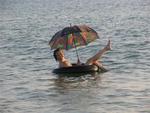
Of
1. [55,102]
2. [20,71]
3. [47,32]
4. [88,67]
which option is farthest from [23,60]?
[47,32]

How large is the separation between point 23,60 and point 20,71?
3111mm

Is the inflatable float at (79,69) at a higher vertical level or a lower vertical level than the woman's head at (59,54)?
lower

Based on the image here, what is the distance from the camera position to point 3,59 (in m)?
26.4

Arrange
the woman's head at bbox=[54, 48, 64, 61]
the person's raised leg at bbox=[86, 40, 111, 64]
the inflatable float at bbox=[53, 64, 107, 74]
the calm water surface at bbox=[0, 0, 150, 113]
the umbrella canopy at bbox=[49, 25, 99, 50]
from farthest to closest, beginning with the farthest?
the umbrella canopy at bbox=[49, 25, 99, 50] → the woman's head at bbox=[54, 48, 64, 61] → the person's raised leg at bbox=[86, 40, 111, 64] → the inflatable float at bbox=[53, 64, 107, 74] → the calm water surface at bbox=[0, 0, 150, 113]

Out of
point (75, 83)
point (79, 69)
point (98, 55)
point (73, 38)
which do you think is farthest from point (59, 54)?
point (75, 83)

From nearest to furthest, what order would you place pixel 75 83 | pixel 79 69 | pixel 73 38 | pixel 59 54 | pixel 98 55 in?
pixel 75 83 → pixel 79 69 → pixel 98 55 → pixel 59 54 → pixel 73 38

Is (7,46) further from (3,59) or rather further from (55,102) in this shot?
(55,102)

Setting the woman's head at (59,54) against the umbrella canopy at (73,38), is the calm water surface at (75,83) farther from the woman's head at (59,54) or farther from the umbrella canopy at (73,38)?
the umbrella canopy at (73,38)

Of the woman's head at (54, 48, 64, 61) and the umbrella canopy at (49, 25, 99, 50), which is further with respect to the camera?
the umbrella canopy at (49, 25, 99, 50)

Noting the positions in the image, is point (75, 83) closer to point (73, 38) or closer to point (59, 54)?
point (59, 54)

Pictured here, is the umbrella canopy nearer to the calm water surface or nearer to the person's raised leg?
the person's raised leg

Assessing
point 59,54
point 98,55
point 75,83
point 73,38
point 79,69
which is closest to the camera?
point 75,83

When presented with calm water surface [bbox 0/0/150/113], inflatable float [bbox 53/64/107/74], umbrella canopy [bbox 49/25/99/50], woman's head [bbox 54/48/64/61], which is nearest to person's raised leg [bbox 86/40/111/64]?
inflatable float [bbox 53/64/107/74]

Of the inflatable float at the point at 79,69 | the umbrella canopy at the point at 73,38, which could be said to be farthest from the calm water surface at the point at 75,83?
the umbrella canopy at the point at 73,38
